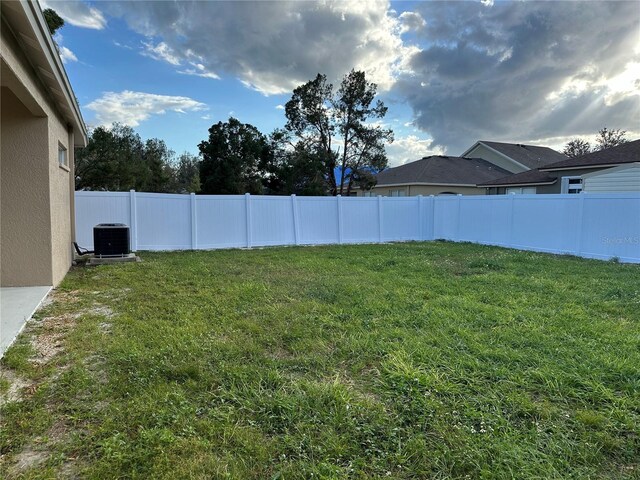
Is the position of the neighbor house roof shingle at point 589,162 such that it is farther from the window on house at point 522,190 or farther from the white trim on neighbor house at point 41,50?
the white trim on neighbor house at point 41,50

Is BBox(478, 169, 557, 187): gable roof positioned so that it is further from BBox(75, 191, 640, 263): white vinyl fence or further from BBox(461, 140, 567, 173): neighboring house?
BBox(75, 191, 640, 263): white vinyl fence

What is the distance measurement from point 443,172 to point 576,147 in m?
21.3

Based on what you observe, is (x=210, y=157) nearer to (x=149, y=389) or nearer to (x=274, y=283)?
(x=274, y=283)

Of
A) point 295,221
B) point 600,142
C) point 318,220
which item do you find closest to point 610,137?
point 600,142

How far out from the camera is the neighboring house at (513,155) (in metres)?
24.6

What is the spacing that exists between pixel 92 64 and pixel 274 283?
839 centimetres

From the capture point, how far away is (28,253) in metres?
5.26

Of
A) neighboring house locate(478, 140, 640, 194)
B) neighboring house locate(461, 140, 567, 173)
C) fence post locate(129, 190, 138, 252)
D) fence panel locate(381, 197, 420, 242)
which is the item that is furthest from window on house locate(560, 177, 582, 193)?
fence post locate(129, 190, 138, 252)

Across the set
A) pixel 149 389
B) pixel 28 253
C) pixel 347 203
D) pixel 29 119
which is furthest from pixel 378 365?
pixel 347 203

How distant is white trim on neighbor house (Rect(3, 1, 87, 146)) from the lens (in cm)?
321

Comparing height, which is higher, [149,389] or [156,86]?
[156,86]

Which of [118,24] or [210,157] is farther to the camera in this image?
[210,157]

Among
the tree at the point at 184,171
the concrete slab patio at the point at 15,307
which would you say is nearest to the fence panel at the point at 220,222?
the concrete slab patio at the point at 15,307

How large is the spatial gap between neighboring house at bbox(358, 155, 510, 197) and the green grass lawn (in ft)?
58.2
